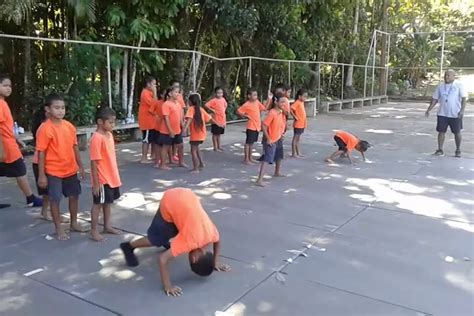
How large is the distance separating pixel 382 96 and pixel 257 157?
49.7ft

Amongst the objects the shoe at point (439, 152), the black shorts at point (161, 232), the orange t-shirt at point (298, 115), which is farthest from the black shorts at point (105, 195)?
the shoe at point (439, 152)

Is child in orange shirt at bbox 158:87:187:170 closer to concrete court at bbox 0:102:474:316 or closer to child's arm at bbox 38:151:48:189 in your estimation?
concrete court at bbox 0:102:474:316

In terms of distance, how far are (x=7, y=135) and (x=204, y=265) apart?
270 centimetres

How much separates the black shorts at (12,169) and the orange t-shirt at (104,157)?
1287mm

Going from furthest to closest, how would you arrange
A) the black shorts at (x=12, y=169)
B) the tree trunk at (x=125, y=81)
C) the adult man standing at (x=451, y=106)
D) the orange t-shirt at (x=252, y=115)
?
the tree trunk at (x=125, y=81) < the adult man standing at (x=451, y=106) < the orange t-shirt at (x=252, y=115) < the black shorts at (x=12, y=169)

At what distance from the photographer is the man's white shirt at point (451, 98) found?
28.0 ft

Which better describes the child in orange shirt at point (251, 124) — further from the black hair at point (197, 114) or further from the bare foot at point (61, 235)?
the bare foot at point (61, 235)

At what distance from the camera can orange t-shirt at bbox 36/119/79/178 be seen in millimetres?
4180

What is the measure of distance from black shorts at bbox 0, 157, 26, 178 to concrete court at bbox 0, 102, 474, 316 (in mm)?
372

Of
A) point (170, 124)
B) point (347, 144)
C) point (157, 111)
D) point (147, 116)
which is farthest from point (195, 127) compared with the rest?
point (347, 144)

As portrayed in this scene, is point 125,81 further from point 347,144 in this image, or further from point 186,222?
point 186,222

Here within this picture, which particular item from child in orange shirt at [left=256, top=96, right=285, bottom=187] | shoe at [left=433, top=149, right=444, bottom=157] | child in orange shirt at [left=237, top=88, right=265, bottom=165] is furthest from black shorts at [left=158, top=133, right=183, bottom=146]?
shoe at [left=433, top=149, right=444, bottom=157]

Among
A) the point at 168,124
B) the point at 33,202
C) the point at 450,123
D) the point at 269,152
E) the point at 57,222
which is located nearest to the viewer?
the point at 57,222

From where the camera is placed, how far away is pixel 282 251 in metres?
4.14
